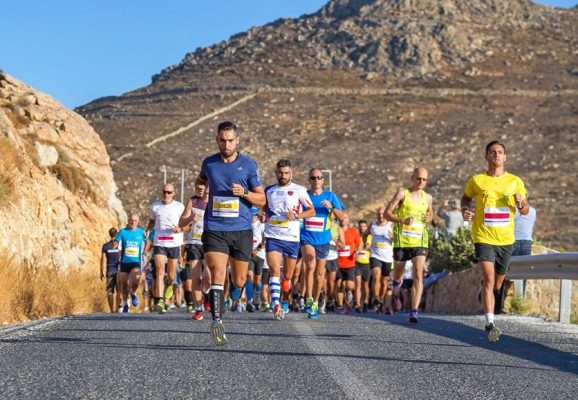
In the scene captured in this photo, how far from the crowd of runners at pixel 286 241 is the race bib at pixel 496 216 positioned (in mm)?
10

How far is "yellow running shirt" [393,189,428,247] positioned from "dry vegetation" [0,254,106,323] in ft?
15.2

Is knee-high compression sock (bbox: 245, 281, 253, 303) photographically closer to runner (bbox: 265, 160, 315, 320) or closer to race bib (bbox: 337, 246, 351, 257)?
race bib (bbox: 337, 246, 351, 257)

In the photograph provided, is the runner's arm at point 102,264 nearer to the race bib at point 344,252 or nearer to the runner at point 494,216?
the race bib at point 344,252

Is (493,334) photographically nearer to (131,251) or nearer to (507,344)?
(507,344)

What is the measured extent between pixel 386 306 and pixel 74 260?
6.99m

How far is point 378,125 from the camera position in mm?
118188

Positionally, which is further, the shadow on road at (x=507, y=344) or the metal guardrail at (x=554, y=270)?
the metal guardrail at (x=554, y=270)

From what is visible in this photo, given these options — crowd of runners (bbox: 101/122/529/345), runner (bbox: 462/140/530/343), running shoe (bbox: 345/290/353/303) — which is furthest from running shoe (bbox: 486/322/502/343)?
running shoe (bbox: 345/290/353/303)

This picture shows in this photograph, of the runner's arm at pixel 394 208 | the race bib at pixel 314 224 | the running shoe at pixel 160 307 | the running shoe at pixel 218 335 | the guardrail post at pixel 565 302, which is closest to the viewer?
the running shoe at pixel 218 335

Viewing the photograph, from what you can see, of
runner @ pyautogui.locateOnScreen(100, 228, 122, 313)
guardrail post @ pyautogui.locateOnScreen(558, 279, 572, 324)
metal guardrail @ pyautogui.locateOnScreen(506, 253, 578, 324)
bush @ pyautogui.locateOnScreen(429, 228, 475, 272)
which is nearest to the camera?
metal guardrail @ pyautogui.locateOnScreen(506, 253, 578, 324)

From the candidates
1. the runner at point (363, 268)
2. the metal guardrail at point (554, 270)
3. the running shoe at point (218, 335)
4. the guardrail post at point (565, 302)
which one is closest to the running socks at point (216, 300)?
the running shoe at point (218, 335)

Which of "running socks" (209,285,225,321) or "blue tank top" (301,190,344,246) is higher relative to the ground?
"blue tank top" (301,190,344,246)

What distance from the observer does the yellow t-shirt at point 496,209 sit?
1312 cm

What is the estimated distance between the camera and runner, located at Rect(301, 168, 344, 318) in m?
17.5
